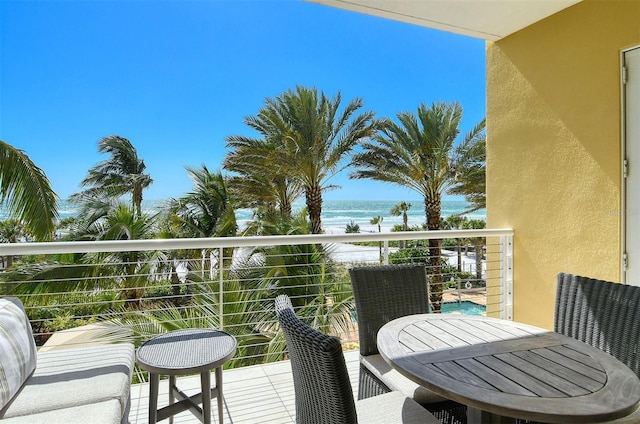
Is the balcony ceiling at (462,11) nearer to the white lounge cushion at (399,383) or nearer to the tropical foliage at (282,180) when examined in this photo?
the white lounge cushion at (399,383)

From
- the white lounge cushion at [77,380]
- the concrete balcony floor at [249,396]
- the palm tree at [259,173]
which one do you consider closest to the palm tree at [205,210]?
the palm tree at [259,173]

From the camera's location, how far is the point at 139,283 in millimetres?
8242

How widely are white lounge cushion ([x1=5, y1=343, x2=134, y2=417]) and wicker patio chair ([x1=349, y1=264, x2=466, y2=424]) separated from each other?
1107mm

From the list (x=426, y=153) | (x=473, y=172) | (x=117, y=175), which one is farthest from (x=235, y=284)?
(x=117, y=175)

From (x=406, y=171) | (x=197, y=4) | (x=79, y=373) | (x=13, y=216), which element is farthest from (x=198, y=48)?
(x=79, y=373)

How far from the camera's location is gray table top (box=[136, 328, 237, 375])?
160cm

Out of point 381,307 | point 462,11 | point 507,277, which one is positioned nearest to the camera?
point 381,307

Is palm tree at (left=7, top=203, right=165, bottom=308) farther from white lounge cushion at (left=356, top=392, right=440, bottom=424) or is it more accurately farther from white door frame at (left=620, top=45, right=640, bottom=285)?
white door frame at (left=620, top=45, right=640, bottom=285)

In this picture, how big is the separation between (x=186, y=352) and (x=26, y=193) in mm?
5086

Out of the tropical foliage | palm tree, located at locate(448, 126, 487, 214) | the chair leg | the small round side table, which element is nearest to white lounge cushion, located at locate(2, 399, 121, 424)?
the small round side table

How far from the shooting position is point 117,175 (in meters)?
→ 17.6

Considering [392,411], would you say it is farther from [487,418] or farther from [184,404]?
[184,404]

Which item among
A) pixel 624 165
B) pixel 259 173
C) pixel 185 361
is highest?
pixel 259 173

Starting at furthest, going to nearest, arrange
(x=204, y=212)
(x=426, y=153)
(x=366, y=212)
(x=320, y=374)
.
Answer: (x=366, y=212)
(x=204, y=212)
(x=426, y=153)
(x=320, y=374)
